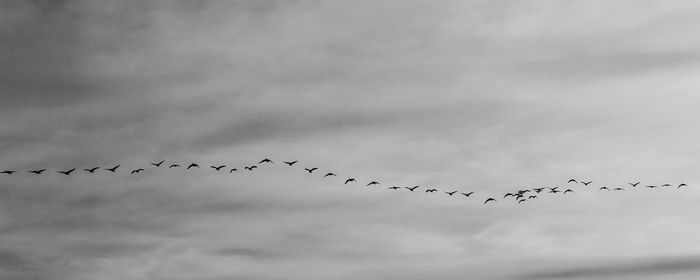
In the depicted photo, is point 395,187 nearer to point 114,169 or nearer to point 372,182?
point 372,182

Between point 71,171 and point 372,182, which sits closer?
point 71,171

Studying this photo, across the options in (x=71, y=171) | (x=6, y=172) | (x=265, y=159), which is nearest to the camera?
(x=6, y=172)

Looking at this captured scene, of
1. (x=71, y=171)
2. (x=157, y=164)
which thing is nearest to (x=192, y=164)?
(x=157, y=164)

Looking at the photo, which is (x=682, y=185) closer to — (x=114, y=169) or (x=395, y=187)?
(x=395, y=187)

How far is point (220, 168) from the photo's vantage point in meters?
127

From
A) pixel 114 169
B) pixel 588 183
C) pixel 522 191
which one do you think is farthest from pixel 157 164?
pixel 588 183

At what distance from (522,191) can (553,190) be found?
48.2ft

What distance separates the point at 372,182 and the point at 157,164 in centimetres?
3687

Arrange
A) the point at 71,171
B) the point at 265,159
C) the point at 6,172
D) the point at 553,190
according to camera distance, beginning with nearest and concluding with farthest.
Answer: the point at 6,172
the point at 71,171
the point at 265,159
the point at 553,190

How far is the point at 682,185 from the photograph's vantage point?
152875 mm

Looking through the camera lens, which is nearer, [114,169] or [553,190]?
[114,169]

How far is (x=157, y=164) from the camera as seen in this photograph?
5049 inches

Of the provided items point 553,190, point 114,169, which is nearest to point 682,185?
point 553,190

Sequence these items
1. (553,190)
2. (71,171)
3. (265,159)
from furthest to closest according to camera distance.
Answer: (553,190) < (265,159) < (71,171)
